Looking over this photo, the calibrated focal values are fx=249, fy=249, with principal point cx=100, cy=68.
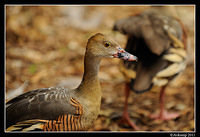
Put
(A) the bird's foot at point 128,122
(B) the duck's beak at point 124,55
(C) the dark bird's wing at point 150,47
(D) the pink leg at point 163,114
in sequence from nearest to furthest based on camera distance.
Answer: (B) the duck's beak at point 124,55
(C) the dark bird's wing at point 150,47
(A) the bird's foot at point 128,122
(D) the pink leg at point 163,114

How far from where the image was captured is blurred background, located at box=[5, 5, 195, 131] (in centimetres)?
282

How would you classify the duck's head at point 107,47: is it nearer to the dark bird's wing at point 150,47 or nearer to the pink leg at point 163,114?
the dark bird's wing at point 150,47

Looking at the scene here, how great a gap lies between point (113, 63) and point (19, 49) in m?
1.42

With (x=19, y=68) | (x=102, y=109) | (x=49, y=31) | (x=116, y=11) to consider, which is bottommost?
(x=102, y=109)

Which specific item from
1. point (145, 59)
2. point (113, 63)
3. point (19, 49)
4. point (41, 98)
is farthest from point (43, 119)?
point (113, 63)

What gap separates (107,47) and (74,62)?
2.14 meters

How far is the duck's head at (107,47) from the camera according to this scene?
5.46 feet

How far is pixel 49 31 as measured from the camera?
407 cm

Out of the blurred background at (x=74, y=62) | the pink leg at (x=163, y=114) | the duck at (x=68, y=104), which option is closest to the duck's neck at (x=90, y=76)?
the duck at (x=68, y=104)

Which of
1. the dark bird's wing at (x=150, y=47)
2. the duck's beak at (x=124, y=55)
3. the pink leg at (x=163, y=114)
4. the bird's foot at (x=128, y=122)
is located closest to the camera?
the duck's beak at (x=124, y=55)

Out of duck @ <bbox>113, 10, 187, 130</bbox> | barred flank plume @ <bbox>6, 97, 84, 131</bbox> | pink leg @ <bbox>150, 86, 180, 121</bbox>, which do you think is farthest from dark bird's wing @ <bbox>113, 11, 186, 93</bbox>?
barred flank plume @ <bbox>6, 97, 84, 131</bbox>

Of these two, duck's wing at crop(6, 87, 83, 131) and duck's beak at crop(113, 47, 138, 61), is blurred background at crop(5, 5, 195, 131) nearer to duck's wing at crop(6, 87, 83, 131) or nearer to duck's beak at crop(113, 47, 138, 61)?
duck's wing at crop(6, 87, 83, 131)

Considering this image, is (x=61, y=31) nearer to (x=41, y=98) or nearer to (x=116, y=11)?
(x=116, y=11)

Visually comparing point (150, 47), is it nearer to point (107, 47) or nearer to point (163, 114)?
point (107, 47)
